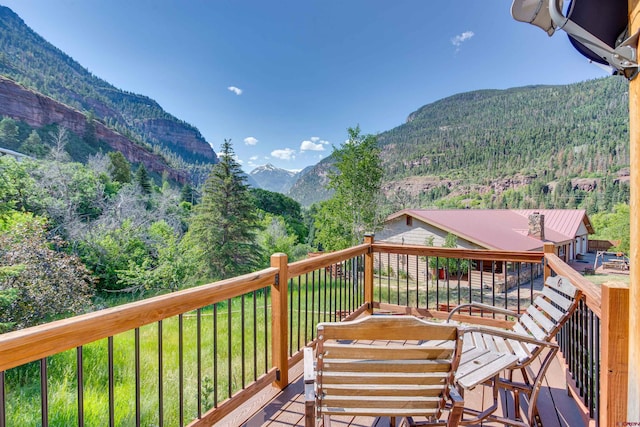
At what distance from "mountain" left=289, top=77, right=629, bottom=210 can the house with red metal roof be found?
36.3ft

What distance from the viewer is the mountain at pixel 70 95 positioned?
147ft

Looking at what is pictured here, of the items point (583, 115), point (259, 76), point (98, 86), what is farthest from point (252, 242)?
point (98, 86)

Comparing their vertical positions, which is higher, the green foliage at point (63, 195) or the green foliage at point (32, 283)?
the green foliage at point (63, 195)

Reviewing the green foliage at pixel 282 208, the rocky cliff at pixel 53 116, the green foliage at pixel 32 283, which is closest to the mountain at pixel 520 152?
the green foliage at pixel 282 208

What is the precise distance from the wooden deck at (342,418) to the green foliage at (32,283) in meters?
7.10

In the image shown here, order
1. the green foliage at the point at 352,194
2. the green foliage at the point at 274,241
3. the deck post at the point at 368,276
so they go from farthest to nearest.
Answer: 1. the green foliage at the point at 274,241
2. the green foliage at the point at 352,194
3. the deck post at the point at 368,276

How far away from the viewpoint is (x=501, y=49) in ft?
85.2

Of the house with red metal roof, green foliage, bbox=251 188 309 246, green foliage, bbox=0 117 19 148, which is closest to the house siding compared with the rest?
the house with red metal roof

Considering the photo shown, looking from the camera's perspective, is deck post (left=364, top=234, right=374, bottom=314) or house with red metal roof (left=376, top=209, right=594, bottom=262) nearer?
deck post (left=364, top=234, right=374, bottom=314)

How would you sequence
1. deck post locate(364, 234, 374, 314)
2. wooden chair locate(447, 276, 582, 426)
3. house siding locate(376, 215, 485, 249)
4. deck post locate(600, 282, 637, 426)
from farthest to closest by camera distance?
1. house siding locate(376, 215, 485, 249)
2. deck post locate(364, 234, 374, 314)
3. wooden chair locate(447, 276, 582, 426)
4. deck post locate(600, 282, 637, 426)

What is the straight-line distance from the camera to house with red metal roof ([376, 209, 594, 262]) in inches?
603

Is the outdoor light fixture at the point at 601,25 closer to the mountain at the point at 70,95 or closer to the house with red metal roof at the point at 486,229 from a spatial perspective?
the house with red metal roof at the point at 486,229

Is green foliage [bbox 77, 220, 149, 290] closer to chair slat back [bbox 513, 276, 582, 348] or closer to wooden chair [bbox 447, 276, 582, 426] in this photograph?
wooden chair [bbox 447, 276, 582, 426]

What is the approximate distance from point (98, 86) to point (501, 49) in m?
79.2
